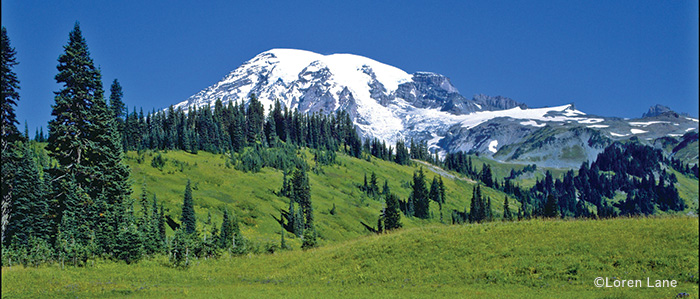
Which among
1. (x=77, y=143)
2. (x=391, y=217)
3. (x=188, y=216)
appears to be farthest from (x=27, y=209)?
(x=391, y=217)

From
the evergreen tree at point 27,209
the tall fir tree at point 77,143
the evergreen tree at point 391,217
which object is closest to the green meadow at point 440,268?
the tall fir tree at point 77,143

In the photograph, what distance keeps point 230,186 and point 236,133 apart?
6246 centimetres

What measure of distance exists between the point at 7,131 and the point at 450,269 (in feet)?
123

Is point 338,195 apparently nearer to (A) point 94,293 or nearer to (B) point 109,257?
(B) point 109,257

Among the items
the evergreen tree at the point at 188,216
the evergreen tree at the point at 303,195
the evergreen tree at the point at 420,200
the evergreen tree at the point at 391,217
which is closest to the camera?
the evergreen tree at the point at 188,216

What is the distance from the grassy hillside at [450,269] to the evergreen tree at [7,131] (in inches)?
288

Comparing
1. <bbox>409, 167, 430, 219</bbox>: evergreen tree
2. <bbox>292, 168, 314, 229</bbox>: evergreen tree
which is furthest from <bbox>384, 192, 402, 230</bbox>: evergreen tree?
<bbox>409, 167, 430, 219</bbox>: evergreen tree

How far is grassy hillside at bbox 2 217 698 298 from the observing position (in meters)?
31.5

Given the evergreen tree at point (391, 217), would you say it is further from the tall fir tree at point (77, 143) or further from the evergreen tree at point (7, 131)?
the evergreen tree at point (7, 131)

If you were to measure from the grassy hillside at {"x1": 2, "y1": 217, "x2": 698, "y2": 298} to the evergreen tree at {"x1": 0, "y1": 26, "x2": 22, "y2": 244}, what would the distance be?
24.0 ft

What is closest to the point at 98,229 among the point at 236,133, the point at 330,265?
the point at 330,265

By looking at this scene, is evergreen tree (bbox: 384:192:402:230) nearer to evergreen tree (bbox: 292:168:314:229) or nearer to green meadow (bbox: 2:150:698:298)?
evergreen tree (bbox: 292:168:314:229)

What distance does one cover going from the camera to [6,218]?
4253 centimetres

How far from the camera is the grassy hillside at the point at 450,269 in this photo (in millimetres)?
31453
